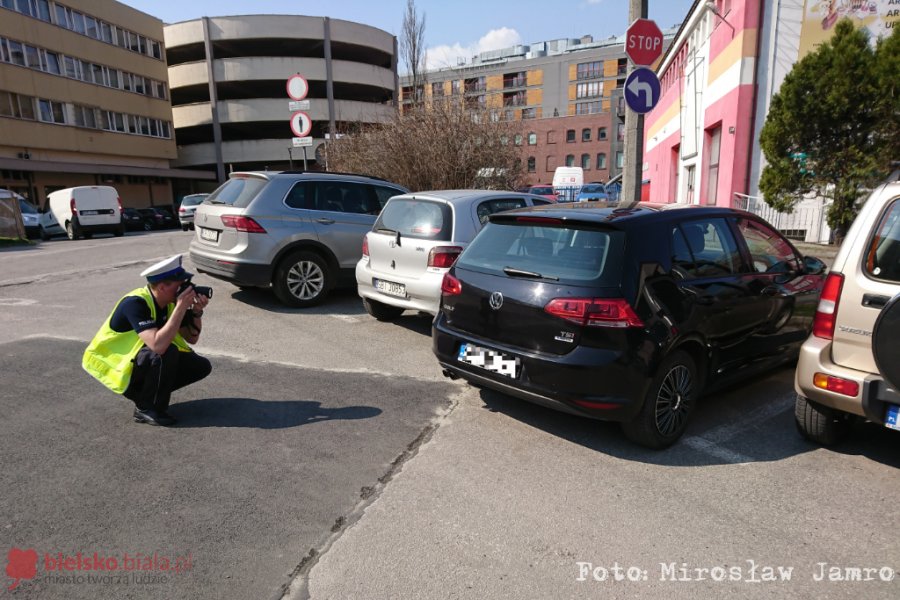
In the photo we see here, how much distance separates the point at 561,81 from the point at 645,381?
280ft

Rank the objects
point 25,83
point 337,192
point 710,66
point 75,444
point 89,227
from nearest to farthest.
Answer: point 75,444, point 337,192, point 710,66, point 89,227, point 25,83

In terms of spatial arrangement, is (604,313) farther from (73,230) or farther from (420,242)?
(73,230)

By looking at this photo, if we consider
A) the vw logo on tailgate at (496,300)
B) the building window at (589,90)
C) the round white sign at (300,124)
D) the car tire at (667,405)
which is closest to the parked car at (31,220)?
the round white sign at (300,124)

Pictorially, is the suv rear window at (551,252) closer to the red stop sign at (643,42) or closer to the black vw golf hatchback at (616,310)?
the black vw golf hatchback at (616,310)

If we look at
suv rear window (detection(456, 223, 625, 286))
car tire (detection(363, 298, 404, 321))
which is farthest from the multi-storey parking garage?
suv rear window (detection(456, 223, 625, 286))

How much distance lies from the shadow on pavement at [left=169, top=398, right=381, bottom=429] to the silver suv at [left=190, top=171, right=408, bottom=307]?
319 centimetres

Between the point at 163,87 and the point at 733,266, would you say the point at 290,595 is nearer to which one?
the point at 733,266

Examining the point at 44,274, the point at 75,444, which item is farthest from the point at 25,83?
the point at 75,444

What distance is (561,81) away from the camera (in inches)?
3223

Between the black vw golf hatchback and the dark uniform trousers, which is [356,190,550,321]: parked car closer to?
the black vw golf hatchback

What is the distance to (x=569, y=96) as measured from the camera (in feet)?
268

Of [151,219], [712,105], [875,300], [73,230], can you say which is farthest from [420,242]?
[151,219]

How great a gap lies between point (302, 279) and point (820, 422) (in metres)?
6.13

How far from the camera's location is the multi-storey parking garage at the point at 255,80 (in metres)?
48.0
